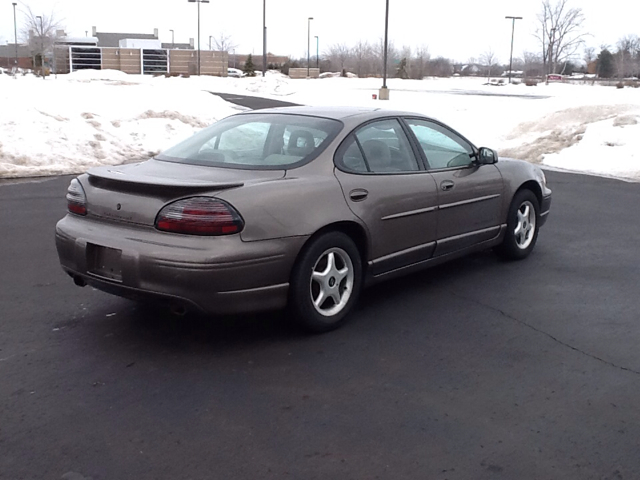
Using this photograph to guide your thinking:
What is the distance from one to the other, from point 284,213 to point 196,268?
68 centimetres

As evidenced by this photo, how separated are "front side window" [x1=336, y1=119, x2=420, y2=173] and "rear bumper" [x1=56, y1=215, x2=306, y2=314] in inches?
35.9

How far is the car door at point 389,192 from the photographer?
526 cm

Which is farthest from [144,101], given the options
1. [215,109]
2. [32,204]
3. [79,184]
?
[79,184]

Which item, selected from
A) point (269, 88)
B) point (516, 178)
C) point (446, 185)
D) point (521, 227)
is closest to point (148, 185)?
point (446, 185)

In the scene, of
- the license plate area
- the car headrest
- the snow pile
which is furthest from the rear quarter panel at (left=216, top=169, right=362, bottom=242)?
the snow pile

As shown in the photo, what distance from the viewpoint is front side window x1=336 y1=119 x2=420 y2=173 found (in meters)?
5.36

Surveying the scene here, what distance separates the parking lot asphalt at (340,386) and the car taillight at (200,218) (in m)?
0.80

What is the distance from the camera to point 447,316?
18.0 ft

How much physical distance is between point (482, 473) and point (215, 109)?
2280 centimetres

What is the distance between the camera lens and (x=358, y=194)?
520 cm

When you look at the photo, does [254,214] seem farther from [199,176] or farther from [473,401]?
[473,401]

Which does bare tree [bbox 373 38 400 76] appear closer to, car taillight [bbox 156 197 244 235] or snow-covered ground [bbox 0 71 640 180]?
snow-covered ground [bbox 0 71 640 180]

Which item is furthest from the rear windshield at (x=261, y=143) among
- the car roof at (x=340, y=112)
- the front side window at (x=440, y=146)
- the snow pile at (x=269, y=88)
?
the snow pile at (x=269, y=88)

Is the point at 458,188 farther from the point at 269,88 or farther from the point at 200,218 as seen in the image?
the point at 269,88
